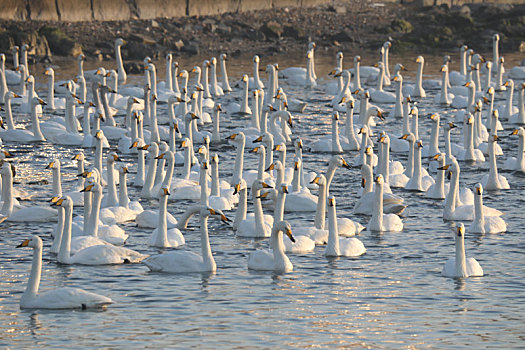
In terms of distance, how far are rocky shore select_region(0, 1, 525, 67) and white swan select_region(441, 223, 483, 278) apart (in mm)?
28912

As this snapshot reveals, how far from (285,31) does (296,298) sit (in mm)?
37560

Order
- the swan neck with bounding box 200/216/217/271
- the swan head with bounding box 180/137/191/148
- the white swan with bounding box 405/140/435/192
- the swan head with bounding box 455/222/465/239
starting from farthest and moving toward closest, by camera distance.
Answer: the swan head with bounding box 180/137/191/148
the white swan with bounding box 405/140/435/192
the swan neck with bounding box 200/216/217/271
the swan head with bounding box 455/222/465/239

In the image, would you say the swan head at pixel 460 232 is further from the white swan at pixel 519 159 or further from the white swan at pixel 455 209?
the white swan at pixel 519 159

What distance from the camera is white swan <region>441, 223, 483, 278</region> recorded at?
16906mm

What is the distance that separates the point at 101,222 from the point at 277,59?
1108 inches

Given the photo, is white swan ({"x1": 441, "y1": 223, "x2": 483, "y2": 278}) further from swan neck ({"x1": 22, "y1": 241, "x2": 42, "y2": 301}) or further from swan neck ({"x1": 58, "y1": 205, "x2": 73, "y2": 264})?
swan neck ({"x1": 22, "y1": 241, "x2": 42, "y2": 301})

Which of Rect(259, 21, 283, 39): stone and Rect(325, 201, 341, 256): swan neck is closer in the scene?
Rect(325, 201, 341, 256): swan neck

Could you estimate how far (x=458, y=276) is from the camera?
17.0 m

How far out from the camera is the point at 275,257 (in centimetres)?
1727

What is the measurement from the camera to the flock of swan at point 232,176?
17516 millimetres

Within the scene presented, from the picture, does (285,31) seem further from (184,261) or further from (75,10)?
(184,261)

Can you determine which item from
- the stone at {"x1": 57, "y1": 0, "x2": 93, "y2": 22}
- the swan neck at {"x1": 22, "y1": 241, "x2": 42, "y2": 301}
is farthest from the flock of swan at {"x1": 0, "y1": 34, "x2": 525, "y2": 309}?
the stone at {"x1": 57, "y1": 0, "x2": 93, "y2": 22}

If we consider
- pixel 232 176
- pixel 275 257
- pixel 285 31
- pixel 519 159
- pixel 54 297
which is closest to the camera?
pixel 54 297

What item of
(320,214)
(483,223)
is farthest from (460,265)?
(320,214)
